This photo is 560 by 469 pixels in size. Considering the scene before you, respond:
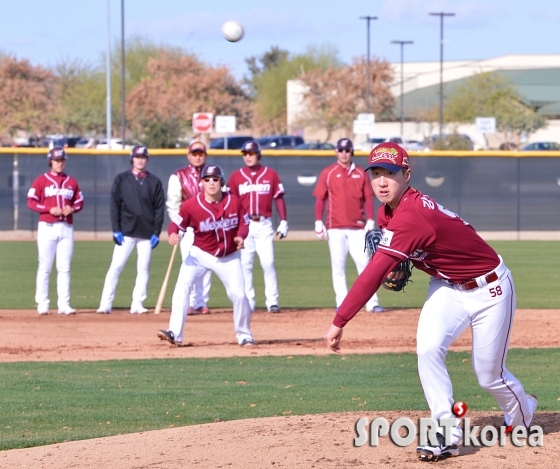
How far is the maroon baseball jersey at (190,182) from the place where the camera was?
38.1ft

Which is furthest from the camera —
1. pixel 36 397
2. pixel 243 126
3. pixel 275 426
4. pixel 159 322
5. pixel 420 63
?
pixel 420 63

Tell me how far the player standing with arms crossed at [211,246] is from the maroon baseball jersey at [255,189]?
2.51 metres

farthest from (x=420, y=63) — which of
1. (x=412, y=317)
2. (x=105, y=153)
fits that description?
(x=412, y=317)

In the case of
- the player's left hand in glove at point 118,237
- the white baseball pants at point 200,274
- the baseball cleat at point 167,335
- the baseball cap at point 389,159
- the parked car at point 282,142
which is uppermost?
the parked car at point 282,142

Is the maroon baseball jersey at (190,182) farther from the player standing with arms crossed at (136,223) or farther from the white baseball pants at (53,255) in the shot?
the white baseball pants at (53,255)

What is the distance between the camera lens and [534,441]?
16.9ft

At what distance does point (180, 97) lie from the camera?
5947cm

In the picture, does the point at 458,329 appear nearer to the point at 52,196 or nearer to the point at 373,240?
the point at 373,240

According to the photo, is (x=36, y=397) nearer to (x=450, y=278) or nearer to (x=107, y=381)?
(x=107, y=381)

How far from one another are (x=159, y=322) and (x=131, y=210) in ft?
5.33

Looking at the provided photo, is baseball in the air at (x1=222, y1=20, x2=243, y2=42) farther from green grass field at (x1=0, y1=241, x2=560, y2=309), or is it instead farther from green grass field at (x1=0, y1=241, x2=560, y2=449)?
green grass field at (x1=0, y1=241, x2=560, y2=449)

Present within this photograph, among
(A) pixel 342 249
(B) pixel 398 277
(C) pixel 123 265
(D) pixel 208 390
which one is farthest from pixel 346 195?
(B) pixel 398 277

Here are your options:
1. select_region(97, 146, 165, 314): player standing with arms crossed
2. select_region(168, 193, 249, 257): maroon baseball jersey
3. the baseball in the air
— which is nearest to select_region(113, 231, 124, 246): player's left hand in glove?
select_region(97, 146, 165, 314): player standing with arms crossed

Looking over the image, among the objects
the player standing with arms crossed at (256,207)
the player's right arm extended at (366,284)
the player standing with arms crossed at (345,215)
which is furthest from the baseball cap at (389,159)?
the player standing with arms crossed at (256,207)
